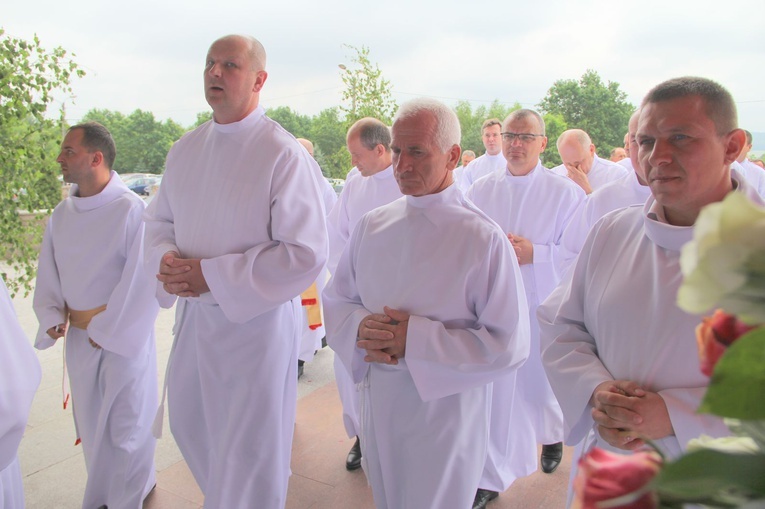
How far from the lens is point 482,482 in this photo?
3.27 meters

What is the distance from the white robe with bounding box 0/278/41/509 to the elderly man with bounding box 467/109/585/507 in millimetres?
2203

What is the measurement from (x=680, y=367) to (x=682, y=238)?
0.35m

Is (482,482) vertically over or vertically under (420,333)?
under

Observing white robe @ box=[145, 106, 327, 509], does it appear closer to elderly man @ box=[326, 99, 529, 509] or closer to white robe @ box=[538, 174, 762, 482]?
elderly man @ box=[326, 99, 529, 509]

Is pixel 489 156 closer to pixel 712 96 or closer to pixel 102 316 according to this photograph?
pixel 102 316

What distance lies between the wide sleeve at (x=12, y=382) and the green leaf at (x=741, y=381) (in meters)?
2.08

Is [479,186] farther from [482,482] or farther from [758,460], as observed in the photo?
[758,460]

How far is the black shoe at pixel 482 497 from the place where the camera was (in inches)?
127

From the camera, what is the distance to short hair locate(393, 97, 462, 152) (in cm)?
242

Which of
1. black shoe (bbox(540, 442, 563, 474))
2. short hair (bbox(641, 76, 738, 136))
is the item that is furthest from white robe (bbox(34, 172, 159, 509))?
short hair (bbox(641, 76, 738, 136))

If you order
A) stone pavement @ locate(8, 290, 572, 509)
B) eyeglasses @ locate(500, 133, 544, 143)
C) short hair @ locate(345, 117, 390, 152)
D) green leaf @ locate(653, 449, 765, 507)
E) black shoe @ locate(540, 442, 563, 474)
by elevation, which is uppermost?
short hair @ locate(345, 117, 390, 152)

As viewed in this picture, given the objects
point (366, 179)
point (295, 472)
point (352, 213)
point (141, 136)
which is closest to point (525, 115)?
point (366, 179)

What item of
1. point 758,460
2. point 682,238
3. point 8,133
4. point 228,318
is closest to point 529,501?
point 228,318

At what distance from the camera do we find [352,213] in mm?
4465
